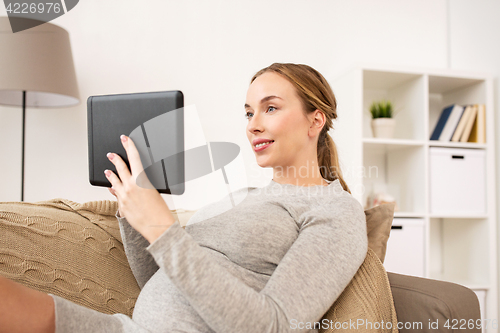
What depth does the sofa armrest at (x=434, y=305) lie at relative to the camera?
2.56ft

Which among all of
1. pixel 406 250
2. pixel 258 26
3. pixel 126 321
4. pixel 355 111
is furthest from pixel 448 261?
pixel 126 321

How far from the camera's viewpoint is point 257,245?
875mm

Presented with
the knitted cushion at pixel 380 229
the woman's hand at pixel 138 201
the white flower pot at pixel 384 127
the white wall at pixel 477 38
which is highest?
the white wall at pixel 477 38

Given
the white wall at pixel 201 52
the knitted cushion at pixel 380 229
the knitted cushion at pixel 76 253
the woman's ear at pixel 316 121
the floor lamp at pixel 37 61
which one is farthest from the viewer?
the white wall at pixel 201 52

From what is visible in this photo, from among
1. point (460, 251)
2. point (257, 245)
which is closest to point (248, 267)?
point (257, 245)

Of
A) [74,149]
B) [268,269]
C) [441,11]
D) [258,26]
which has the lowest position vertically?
[268,269]

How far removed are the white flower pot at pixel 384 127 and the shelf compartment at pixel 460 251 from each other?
2.20ft

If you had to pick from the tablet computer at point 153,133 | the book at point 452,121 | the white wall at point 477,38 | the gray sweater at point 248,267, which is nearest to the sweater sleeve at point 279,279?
the gray sweater at point 248,267

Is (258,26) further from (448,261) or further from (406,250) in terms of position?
(448,261)

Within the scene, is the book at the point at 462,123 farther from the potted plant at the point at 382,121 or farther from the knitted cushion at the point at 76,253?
the knitted cushion at the point at 76,253

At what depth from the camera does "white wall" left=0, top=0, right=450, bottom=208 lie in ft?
5.99

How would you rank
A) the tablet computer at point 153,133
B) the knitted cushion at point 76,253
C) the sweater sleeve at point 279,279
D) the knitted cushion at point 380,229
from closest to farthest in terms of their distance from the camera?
1. the sweater sleeve at point 279,279
2. the tablet computer at point 153,133
3. the knitted cushion at point 76,253
4. the knitted cushion at point 380,229

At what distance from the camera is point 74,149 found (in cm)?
185

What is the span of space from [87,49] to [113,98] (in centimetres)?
129
